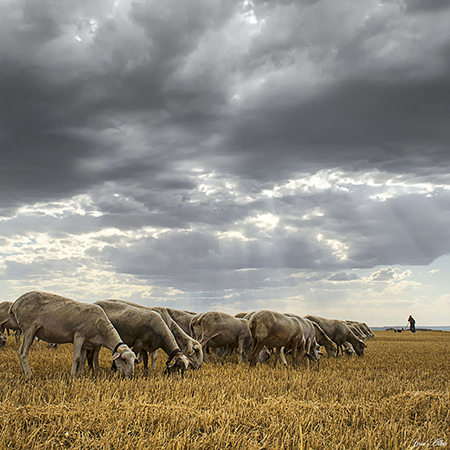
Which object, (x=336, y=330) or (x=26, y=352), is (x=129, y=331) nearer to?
(x=26, y=352)

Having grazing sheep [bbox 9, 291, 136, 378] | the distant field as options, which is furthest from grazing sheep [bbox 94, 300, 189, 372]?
the distant field

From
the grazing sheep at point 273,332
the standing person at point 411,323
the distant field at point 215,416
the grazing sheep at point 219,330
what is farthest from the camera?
the standing person at point 411,323

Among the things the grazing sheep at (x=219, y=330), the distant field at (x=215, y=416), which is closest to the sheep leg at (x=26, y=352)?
the distant field at (x=215, y=416)

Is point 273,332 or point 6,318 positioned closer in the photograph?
point 273,332

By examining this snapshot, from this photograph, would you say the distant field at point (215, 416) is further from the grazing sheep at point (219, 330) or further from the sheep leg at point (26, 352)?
the grazing sheep at point (219, 330)

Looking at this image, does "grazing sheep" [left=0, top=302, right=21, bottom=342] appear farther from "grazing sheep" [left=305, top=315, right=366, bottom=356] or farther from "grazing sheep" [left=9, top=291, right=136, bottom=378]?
"grazing sheep" [left=305, top=315, right=366, bottom=356]

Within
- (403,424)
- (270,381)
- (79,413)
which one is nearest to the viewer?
(79,413)

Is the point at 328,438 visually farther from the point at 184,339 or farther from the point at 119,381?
the point at 184,339

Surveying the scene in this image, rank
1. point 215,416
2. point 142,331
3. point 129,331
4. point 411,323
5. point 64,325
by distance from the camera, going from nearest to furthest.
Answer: point 215,416, point 64,325, point 129,331, point 142,331, point 411,323

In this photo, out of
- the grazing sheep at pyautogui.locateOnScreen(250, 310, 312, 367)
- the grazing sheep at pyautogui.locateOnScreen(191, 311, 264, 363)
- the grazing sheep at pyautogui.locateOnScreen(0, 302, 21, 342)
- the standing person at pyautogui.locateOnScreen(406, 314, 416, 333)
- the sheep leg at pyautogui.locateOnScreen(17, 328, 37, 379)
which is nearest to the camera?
the sheep leg at pyautogui.locateOnScreen(17, 328, 37, 379)

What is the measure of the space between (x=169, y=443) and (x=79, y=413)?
197 centimetres

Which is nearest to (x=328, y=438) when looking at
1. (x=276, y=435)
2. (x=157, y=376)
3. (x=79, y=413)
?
(x=276, y=435)

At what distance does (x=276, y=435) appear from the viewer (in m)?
6.18

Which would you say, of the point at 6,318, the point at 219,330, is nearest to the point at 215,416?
the point at 219,330
